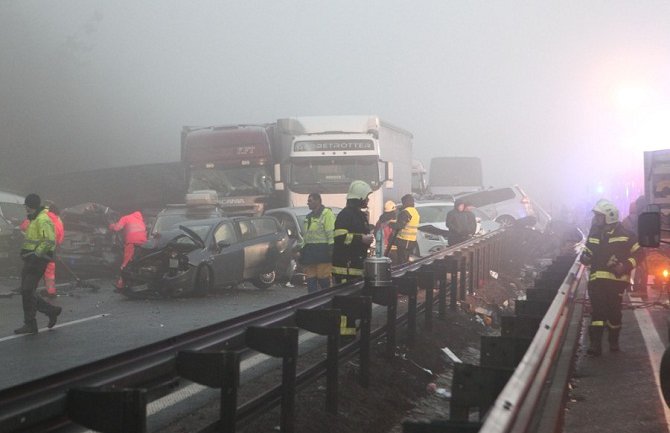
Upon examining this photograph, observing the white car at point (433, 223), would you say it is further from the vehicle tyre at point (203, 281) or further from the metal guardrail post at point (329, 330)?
the metal guardrail post at point (329, 330)

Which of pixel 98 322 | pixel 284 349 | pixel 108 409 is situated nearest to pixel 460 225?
pixel 98 322

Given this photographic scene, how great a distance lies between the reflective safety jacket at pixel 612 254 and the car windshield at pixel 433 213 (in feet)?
49.0

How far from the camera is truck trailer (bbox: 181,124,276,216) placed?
88.4 ft

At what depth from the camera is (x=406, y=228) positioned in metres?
18.8

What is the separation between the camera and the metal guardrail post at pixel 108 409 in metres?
4.51

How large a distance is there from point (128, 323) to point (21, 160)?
3186 centimetres

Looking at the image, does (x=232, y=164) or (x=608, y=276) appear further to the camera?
(x=232, y=164)

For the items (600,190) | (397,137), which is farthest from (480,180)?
(397,137)

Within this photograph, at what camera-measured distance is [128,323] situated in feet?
47.8

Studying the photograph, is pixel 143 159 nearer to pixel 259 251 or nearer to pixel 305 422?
pixel 259 251

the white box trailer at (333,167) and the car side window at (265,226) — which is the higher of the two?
the white box trailer at (333,167)

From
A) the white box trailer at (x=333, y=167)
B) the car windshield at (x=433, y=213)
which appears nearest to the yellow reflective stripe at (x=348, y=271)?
the white box trailer at (x=333, y=167)

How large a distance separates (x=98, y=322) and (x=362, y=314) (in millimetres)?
7012

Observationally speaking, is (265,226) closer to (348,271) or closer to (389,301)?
(348,271)
